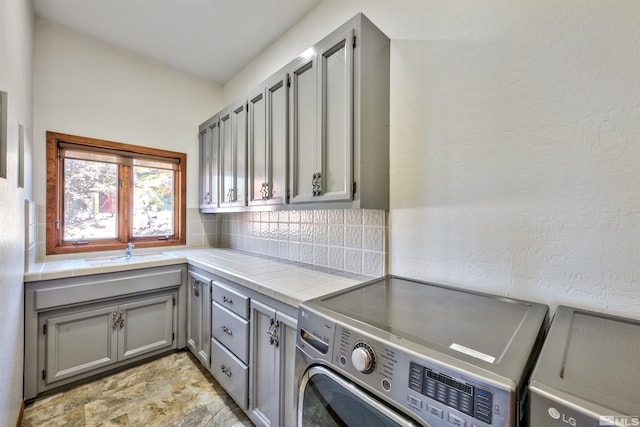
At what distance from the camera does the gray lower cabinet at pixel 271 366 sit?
1.29m

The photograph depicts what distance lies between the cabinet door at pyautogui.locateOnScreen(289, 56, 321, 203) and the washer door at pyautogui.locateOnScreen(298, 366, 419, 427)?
894 mm

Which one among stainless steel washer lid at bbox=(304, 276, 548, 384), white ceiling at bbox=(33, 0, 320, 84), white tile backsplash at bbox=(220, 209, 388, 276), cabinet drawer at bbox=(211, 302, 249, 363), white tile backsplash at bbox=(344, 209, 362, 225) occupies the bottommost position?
cabinet drawer at bbox=(211, 302, 249, 363)

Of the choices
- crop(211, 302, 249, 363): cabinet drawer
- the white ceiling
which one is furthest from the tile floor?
the white ceiling

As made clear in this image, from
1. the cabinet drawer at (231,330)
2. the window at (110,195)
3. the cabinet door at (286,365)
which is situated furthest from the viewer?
the window at (110,195)

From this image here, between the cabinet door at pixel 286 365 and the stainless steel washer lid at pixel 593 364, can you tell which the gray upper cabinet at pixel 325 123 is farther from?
the stainless steel washer lid at pixel 593 364

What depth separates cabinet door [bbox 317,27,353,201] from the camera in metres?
1.33

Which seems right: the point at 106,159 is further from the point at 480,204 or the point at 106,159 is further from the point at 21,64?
the point at 480,204

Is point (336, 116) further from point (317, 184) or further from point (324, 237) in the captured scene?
point (324, 237)

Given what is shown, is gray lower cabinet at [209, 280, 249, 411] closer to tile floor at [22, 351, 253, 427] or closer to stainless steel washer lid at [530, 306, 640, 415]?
tile floor at [22, 351, 253, 427]

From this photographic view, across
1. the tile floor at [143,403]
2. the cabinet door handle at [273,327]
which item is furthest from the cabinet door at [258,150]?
the tile floor at [143,403]

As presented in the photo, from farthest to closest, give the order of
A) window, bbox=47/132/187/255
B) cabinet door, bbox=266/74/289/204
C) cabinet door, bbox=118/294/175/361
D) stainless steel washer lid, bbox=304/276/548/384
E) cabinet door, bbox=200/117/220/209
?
cabinet door, bbox=200/117/220/209 → window, bbox=47/132/187/255 → cabinet door, bbox=118/294/175/361 → cabinet door, bbox=266/74/289/204 → stainless steel washer lid, bbox=304/276/548/384

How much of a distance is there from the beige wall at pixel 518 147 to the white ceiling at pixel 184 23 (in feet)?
3.15

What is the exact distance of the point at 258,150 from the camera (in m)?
1.95

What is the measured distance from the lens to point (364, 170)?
4.36ft
